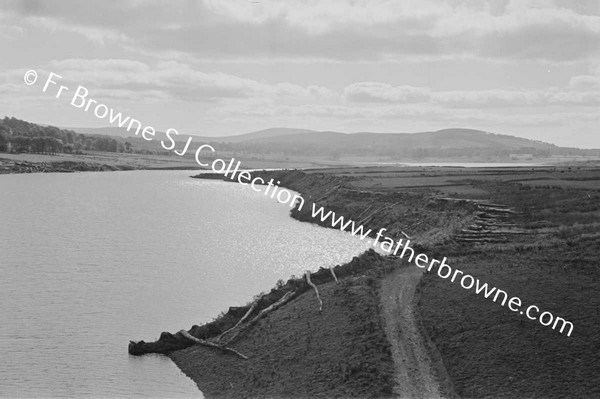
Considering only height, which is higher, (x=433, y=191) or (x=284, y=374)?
(x=433, y=191)

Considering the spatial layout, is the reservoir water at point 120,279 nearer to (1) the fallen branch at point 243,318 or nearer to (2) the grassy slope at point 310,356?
(2) the grassy slope at point 310,356

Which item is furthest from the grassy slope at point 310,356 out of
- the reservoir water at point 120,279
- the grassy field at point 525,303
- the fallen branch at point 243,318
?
the grassy field at point 525,303

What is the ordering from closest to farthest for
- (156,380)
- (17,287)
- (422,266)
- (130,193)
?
(156,380) < (422,266) < (17,287) < (130,193)

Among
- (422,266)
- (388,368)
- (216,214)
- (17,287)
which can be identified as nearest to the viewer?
(388,368)

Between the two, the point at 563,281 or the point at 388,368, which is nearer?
the point at 388,368

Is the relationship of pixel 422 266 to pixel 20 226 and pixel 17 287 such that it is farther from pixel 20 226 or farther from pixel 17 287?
pixel 20 226

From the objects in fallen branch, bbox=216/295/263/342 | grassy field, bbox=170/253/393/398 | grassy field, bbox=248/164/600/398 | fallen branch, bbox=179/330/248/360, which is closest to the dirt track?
grassy field, bbox=170/253/393/398

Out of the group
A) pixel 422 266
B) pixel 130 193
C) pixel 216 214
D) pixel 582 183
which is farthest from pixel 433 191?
pixel 130 193
